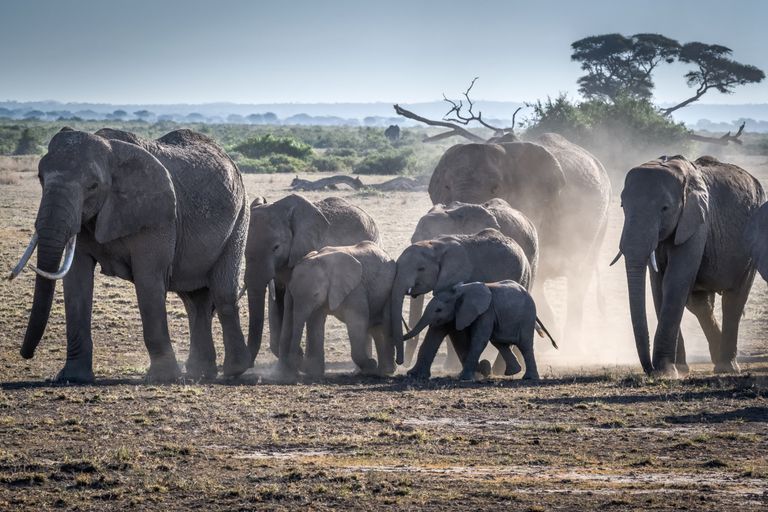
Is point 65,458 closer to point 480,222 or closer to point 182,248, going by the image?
point 182,248

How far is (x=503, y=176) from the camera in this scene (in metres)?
18.8

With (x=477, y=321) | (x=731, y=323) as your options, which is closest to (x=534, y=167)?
(x=731, y=323)

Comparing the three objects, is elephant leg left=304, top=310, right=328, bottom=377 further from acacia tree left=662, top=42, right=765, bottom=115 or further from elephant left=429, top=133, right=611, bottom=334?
acacia tree left=662, top=42, right=765, bottom=115

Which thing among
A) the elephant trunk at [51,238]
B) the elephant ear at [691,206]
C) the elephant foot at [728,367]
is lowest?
the elephant foot at [728,367]

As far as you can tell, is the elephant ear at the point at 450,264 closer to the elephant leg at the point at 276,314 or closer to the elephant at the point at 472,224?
the elephant at the point at 472,224

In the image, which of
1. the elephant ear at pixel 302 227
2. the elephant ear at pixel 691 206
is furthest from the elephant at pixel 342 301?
the elephant ear at pixel 691 206

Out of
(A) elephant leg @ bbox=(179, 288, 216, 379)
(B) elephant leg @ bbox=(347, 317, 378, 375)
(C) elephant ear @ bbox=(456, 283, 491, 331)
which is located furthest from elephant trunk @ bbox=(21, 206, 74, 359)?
(C) elephant ear @ bbox=(456, 283, 491, 331)

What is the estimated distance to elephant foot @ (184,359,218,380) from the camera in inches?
571

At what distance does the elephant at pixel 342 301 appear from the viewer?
→ 14078 millimetres

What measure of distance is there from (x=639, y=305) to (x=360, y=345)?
2811mm

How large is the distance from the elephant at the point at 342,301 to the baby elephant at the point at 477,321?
0.49 meters

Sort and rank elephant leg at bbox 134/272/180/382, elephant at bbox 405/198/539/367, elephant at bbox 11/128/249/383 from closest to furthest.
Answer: elephant at bbox 11/128/249/383, elephant leg at bbox 134/272/180/382, elephant at bbox 405/198/539/367

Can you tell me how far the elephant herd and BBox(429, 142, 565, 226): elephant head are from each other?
6.72 feet

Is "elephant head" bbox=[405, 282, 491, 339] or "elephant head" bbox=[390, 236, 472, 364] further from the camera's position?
"elephant head" bbox=[390, 236, 472, 364]
